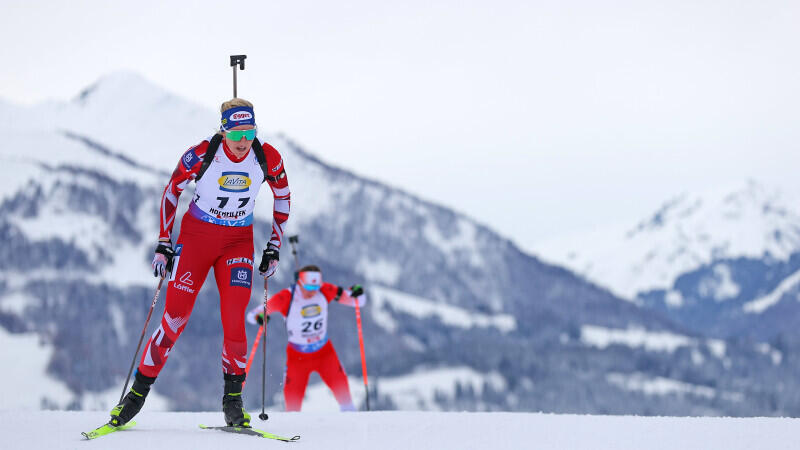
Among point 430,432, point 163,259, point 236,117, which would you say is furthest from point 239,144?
point 430,432

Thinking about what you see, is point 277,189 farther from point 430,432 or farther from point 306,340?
point 306,340

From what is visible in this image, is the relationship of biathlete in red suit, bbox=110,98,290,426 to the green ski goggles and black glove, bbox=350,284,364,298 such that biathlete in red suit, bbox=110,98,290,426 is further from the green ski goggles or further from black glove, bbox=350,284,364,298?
black glove, bbox=350,284,364,298

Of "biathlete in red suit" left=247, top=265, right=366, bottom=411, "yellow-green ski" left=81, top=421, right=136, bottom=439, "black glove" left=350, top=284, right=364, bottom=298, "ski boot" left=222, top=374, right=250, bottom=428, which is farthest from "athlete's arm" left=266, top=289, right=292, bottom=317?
"yellow-green ski" left=81, top=421, right=136, bottom=439

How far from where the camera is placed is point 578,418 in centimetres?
856

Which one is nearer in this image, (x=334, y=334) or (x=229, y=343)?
(x=229, y=343)

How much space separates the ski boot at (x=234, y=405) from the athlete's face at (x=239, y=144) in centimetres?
186

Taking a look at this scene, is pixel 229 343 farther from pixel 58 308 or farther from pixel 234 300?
pixel 58 308

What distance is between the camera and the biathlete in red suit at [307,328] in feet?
42.9

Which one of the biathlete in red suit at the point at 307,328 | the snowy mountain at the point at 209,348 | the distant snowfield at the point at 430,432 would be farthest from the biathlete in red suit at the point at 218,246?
the snowy mountain at the point at 209,348

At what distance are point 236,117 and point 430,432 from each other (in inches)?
124

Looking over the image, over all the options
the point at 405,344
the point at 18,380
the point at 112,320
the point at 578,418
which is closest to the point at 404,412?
the point at 578,418

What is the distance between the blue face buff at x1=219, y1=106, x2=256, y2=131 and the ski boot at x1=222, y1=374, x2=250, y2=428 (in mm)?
2082

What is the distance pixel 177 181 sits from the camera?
725cm

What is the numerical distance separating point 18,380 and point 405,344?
6864cm
